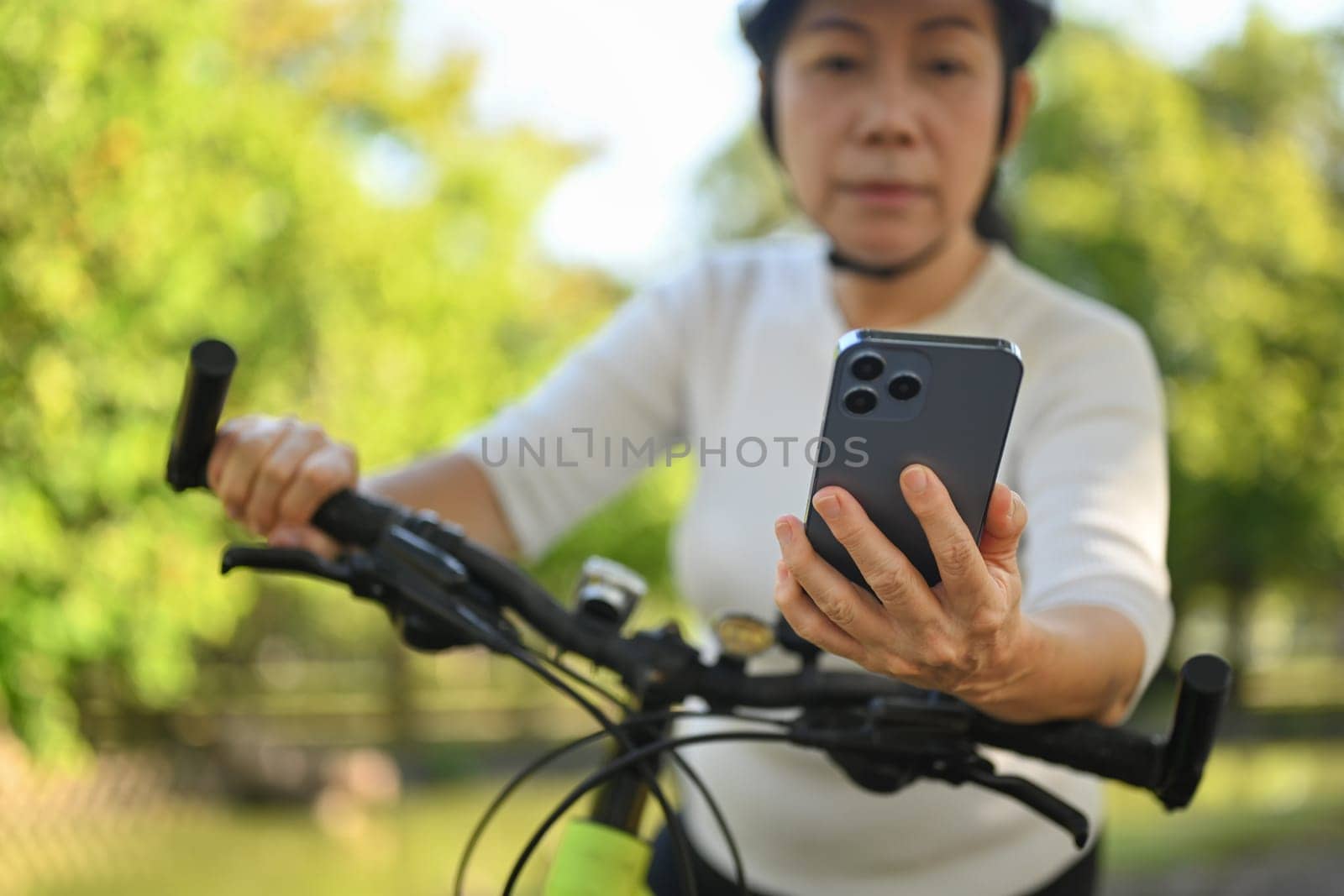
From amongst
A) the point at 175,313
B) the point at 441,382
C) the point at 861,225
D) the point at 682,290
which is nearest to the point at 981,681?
the point at 861,225

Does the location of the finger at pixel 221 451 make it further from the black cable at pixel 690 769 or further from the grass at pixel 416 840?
the grass at pixel 416 840

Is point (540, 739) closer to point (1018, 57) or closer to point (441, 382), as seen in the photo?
point (441, 382)

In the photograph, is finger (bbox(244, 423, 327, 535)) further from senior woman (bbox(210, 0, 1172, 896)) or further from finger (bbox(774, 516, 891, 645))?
finger (bbox(774, 516, 891, 645))

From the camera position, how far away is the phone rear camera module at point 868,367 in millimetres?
866

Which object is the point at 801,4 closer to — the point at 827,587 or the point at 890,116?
the point at 890,116

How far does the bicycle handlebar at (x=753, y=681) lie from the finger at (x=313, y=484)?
0.15 ft

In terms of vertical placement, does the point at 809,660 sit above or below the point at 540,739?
above

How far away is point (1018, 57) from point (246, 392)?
24.7 feet

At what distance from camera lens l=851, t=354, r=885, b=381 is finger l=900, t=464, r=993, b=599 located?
69 mm

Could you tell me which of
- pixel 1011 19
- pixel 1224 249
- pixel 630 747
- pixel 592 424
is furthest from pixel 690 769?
pixel 1224 249

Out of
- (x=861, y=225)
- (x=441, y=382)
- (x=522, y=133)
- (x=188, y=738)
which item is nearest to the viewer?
(x=861, y=225)

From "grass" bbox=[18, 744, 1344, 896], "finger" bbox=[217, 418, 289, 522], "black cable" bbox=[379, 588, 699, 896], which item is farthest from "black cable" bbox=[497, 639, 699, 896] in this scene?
"grass" bbox=[18, 744, 1344, 896]

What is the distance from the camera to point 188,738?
13.0 metres

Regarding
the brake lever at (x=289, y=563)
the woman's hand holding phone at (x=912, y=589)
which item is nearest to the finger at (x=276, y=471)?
the brake lever at (x=289, y=563)
